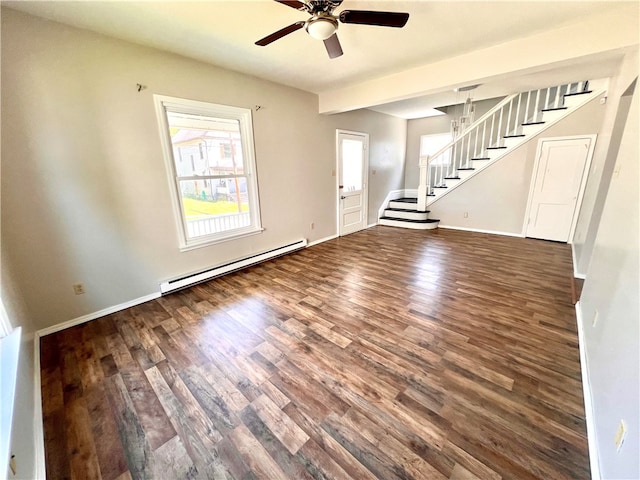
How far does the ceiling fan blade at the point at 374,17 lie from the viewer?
1.66m

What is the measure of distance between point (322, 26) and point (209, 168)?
86.3 inches

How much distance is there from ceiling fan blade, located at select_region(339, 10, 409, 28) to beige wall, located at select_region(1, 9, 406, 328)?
210 centimetres

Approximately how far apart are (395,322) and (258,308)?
1.39 metres

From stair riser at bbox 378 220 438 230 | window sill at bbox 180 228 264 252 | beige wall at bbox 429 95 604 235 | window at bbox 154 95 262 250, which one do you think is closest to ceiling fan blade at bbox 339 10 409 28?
window at bbox 154 95 262 250

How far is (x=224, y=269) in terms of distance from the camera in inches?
139

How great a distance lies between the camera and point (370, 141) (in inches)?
229

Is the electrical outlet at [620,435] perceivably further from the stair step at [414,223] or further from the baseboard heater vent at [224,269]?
the stair step at [414,223]

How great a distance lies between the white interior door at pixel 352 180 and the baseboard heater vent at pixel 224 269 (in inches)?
53.5

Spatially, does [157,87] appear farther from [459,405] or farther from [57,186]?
[459,405]

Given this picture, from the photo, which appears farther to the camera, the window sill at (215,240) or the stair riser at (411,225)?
the stair riser at (411,225)

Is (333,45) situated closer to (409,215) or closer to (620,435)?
(620,435)

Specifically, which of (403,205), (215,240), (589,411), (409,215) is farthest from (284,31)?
(403,205)

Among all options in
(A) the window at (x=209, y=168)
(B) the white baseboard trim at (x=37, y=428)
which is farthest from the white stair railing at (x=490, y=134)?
(B) the white baseboard trim at (x=37, y=428)

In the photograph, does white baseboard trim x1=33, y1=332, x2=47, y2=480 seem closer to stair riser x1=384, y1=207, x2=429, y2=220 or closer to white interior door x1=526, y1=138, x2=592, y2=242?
stair riser x1=384, y1=207, x2=429, y2=220
